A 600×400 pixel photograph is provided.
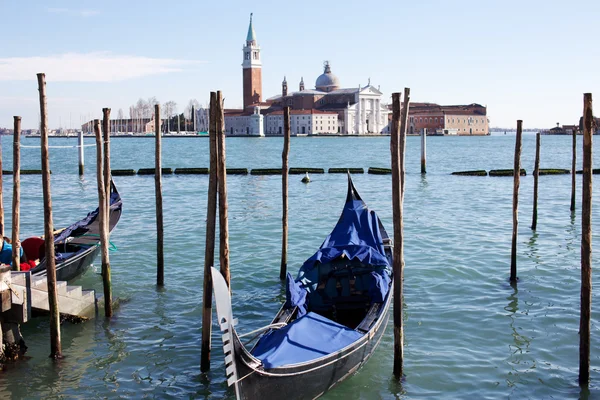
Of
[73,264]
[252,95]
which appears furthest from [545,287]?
[252,95]

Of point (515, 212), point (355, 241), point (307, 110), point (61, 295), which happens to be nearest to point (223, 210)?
point (61, 295)

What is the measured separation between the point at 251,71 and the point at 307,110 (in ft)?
30.7

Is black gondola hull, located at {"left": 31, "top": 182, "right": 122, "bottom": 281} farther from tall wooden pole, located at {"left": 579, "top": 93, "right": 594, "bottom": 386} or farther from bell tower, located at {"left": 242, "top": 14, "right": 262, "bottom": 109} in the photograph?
bell tower, located at {"left": 242, "top": 14, "right": 262, "bottom": 109}

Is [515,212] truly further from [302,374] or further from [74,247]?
[74,247]

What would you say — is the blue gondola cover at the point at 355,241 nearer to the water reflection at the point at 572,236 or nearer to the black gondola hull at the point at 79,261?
the black gondola hull at the point at 79,261

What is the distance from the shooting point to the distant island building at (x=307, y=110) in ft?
283

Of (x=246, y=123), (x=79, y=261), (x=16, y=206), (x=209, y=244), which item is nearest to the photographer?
(x=209, y=244)

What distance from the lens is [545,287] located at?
754 centimetres

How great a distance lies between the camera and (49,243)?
5191mm

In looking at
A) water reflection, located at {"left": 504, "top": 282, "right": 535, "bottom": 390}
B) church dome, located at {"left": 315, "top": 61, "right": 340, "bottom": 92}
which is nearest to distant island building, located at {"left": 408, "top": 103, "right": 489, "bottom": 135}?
church dome, located at {"left": 315, "top": 61, "right": 340, "bottom": 92}

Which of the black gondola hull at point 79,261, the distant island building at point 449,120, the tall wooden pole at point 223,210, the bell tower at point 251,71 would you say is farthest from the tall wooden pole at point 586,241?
the distant island building at point 449,120

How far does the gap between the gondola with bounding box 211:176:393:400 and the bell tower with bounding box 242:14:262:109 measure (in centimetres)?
8340

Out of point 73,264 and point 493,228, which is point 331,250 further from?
point 493,228

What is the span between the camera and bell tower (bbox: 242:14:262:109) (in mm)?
88250
